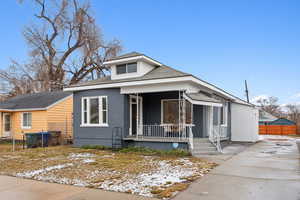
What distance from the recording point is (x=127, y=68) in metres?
12.5

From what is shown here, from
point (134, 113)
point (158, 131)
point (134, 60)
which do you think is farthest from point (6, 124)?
point (158, 131)

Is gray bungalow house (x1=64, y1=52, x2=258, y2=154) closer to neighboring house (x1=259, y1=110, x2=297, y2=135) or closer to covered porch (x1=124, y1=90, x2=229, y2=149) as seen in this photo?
covered porch (x1=124, y1=90, x2=229, y2=149)

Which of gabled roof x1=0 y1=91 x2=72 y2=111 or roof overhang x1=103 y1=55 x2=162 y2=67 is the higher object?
roof overhang x1=103 y1=55 x2=162 y2=67

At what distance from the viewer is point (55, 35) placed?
102ft

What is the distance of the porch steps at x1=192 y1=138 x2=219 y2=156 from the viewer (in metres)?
9.97

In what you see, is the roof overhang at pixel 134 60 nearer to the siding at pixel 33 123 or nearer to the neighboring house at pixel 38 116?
the neighboring house at pixel 38 116

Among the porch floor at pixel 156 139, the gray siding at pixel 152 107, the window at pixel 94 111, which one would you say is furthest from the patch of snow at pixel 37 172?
the gray siding at pixel 152 107

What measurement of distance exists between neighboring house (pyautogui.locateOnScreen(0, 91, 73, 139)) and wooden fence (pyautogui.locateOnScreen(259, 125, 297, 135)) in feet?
76.4

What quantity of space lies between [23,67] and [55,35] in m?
6.21

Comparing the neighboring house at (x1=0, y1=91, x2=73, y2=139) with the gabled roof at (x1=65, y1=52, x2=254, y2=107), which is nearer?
the gabled roof at (x1=65, y1=52, x2=254, y2=107)

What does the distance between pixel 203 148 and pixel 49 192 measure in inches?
282

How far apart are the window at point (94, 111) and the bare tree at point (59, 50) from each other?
18.9 metres

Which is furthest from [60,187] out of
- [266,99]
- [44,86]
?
[266,99]

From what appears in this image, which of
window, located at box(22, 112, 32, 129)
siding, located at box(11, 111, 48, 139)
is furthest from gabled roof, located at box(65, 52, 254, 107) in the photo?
window, located at box(22, 112, 32, 129)
